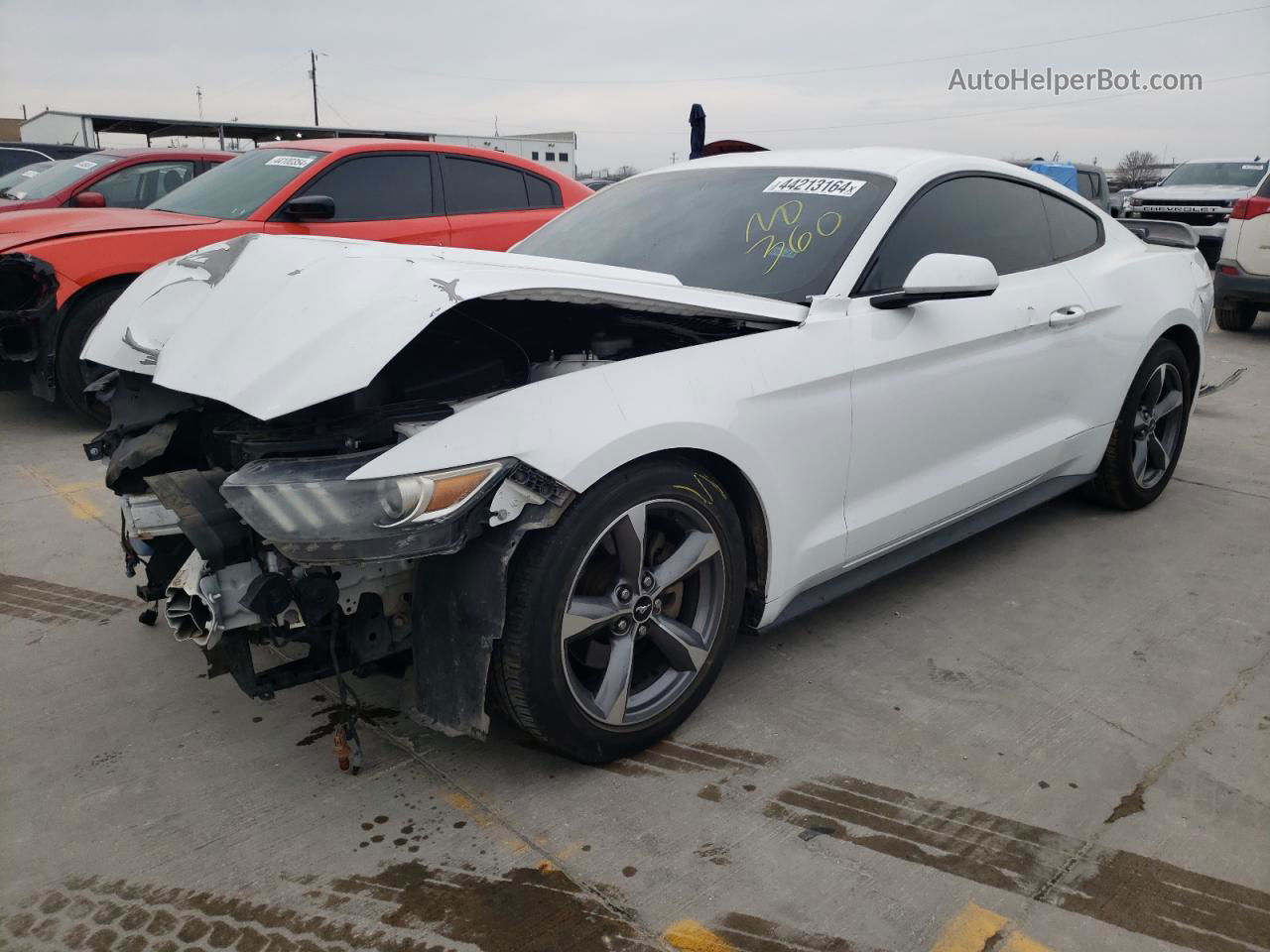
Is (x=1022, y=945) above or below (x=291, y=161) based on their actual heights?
below

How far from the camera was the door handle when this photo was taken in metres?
3.63

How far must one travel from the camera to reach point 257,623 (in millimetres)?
2172

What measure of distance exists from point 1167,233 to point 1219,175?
1259cm

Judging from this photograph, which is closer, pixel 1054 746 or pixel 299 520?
pixel 299 520

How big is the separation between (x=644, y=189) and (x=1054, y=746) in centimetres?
241

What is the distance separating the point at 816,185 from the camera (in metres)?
3.30

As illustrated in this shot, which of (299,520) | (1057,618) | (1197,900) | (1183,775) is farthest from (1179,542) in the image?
(299,520)

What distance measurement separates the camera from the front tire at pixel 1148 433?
4.21 metres

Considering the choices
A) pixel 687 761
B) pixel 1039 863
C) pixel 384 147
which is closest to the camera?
pixel 1039 863

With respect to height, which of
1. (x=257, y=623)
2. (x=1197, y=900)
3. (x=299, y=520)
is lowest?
(x=1197, y=900)

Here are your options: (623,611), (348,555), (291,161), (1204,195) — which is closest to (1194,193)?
(1204,195)

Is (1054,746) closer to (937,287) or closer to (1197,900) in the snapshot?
(1197,900)

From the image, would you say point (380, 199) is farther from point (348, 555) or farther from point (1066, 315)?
point (348, 555)

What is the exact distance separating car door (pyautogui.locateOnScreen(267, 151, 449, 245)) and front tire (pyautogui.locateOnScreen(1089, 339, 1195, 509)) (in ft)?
13.9
